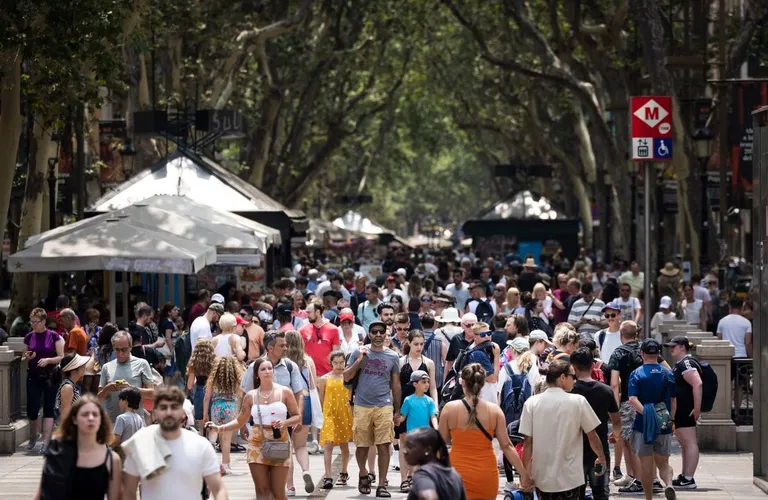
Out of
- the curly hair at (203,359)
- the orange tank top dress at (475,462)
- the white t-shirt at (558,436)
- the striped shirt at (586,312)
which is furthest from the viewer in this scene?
the striped shirt at (586,312)

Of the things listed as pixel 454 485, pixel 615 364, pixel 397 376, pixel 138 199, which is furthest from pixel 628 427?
pixel 138 199

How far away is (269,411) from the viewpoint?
11445 millimetres

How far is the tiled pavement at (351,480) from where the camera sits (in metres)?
13.6

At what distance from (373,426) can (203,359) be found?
7.36ft

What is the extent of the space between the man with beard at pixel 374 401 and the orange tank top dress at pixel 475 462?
11.7 ft

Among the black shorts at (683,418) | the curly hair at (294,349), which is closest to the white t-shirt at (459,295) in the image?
the curly hair at (294,349)

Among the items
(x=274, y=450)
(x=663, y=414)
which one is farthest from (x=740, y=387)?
(x=274, y=450)

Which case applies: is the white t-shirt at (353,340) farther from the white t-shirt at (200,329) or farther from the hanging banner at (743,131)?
the hanging banner at (743,131)

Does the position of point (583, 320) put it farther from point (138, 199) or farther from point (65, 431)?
point (65, 431)

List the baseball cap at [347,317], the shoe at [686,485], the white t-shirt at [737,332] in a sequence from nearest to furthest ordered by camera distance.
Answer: the shoe at [686,485], the baseball cap at [347,317], the white t-shirt at [737,332]

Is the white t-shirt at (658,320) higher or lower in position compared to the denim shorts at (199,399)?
higher

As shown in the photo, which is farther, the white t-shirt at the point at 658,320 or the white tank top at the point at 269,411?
the white t-shirt at the point at 658,320

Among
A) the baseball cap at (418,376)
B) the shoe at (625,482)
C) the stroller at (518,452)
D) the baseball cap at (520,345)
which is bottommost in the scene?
the shoe at (625,482)

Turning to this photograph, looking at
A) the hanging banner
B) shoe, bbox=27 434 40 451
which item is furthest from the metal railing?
the hanging banner
